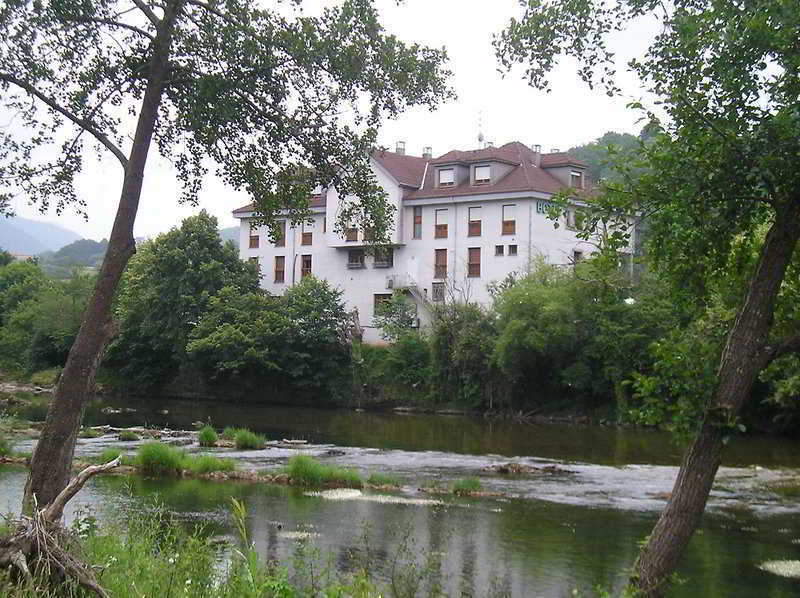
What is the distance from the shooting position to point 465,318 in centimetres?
5512

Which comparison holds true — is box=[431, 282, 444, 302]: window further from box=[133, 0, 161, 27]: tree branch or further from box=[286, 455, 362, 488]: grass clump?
box=[133, 0, 161, 27]: tree branch

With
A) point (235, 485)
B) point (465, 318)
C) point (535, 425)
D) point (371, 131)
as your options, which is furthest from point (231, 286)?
Answer: point (371, 131)

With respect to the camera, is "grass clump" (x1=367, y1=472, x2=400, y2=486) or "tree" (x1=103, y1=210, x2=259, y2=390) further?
"tree" (x1=103, y1=210, x2=259, y2=390)

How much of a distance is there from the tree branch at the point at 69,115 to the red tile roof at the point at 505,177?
48182mm

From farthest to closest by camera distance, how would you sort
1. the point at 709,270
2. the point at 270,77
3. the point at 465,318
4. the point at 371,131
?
the point at 465,318, the point at 371,131, the point at 270,77, the point at 709,270

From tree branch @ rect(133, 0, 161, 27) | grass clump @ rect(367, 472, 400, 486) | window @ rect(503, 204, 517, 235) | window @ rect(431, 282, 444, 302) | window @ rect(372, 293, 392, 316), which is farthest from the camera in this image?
window @ rect(372, 293, 392, 316)

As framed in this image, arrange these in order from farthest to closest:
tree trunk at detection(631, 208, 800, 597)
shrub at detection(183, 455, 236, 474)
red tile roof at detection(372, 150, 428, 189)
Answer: red tile roof at detection(372, 150, 428, 189), shrub at detection(183, 455, 236, 474), tree trunk at detection(631, 208, 800, 597)

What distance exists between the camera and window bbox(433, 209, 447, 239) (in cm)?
6462

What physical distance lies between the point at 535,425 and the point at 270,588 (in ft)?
137

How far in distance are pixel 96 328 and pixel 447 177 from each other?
53.4 metres

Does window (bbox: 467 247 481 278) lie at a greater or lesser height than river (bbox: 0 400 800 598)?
greater

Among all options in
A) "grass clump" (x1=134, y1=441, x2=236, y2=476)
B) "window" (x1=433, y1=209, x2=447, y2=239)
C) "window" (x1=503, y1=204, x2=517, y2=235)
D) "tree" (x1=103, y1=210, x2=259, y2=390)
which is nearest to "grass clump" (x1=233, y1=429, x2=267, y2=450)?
"grass clump" (x1=134, y1=441, x2=236, y2=476)

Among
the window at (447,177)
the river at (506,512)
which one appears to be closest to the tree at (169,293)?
the window at (447,177)

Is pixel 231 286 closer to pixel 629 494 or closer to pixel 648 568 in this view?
pixel 629 494
